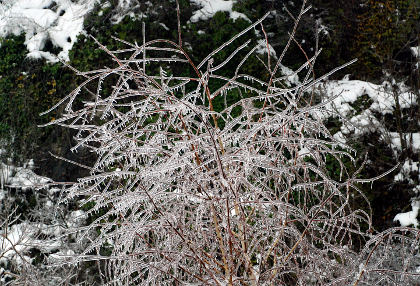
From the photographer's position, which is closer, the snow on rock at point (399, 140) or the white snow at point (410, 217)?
the white snow at point (410, 217)

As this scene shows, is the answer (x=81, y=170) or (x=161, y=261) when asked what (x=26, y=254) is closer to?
(x=81, y=170)

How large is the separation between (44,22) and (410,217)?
6842 millimetres

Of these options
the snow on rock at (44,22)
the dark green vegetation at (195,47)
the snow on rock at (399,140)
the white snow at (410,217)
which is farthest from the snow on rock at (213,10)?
the white snow at (410,217)

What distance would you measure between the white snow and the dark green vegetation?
117 centimetres

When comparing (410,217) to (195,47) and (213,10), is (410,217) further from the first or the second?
(213,10)

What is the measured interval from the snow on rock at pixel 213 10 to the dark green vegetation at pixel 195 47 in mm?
94

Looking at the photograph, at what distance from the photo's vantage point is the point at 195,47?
6695mm

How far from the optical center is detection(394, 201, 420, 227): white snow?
5438mm

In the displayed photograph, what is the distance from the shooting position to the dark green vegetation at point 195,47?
22.0 ft

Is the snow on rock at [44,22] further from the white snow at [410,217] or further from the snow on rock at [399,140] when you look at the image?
the white snow at [410,217]

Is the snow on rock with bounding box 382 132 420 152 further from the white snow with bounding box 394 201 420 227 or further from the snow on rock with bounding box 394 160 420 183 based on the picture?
Answer: the white snow with bounding box 394 201 420 227

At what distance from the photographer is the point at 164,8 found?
686 cm

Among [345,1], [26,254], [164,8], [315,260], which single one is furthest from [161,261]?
[345,1]

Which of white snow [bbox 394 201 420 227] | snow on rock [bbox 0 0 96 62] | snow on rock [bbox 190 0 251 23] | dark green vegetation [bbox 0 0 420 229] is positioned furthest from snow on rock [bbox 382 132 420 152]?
snow on rock [bbox 0 0 96 62]
